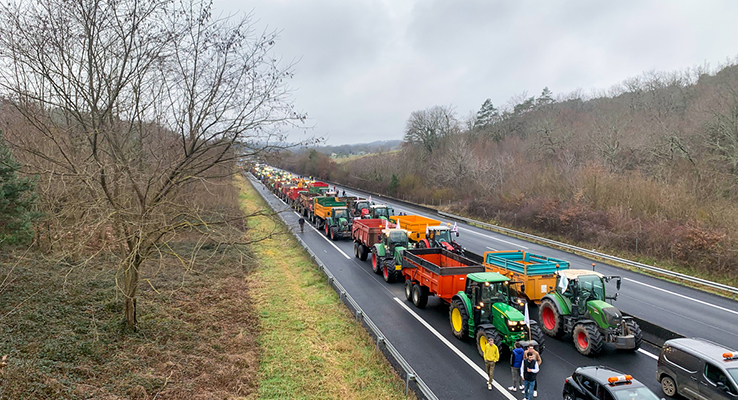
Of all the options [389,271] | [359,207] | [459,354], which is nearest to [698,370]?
[459,354]

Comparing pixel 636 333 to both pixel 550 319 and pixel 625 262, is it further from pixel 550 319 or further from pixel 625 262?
pixel 625 262

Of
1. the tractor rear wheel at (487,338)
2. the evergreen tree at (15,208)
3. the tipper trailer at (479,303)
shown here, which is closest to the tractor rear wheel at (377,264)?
the tipper trailer at (479,303)

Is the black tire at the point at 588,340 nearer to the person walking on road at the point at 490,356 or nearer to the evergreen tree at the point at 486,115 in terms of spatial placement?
the person walking on road at the point at 490,356

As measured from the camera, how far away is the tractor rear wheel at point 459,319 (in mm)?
10914

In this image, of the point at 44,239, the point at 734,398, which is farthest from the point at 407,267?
the point at 44,239

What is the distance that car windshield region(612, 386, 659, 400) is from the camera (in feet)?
22.9

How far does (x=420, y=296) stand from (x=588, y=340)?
5.27 m

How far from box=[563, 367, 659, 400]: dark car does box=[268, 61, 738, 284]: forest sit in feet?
24.0

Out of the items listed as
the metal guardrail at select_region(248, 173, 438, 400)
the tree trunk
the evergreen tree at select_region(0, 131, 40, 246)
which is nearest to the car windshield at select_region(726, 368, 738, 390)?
the metal guardrail at select_region(248, 173, 438, 400)

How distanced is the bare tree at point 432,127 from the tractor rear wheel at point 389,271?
150 ft

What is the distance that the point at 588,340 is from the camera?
10.2 meters

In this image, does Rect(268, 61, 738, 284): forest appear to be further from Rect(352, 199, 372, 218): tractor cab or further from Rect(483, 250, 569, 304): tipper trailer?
Rect(352, 199, 372, 218): tractor cab

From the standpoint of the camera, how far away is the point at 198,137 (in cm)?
858

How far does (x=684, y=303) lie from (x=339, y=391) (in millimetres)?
14676
